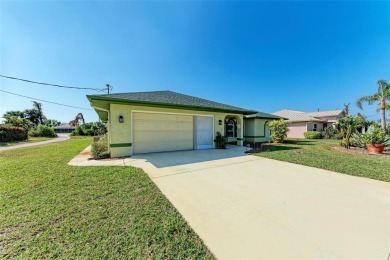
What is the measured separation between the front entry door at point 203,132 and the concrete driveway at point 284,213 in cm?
542

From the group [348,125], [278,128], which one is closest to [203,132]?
[278,128]

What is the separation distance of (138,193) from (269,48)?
15.4 metres

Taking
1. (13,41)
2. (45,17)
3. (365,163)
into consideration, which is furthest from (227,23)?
(13,41)

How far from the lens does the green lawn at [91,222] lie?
77.2 inches

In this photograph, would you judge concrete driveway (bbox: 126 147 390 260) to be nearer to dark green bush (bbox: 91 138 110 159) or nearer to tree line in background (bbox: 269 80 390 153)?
dark green bush (bbox: 91 138 110 159)

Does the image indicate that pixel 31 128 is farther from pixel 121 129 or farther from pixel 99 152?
pixel 121 129

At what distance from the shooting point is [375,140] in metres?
8.91

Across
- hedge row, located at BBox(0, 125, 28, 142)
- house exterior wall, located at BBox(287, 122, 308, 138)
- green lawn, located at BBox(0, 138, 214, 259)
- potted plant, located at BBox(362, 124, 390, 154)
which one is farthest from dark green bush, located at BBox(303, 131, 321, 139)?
hedge row, located at BBox(0, 125, 28, 142)

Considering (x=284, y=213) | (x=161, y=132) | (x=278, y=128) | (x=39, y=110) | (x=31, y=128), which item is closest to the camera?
(x=284, y=213)

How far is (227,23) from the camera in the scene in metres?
10.7

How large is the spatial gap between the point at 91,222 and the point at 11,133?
27980 millimetres

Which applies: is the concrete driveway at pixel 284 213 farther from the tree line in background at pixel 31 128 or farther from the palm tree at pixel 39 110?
the palm tree at pixel 39 110

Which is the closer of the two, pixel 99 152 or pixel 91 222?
pixel 91 222

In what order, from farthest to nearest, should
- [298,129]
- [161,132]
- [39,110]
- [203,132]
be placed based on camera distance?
[39,110] → [298,129] → [203,132] → [161,132]
